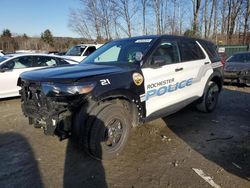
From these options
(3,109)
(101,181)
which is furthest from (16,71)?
(101,181)

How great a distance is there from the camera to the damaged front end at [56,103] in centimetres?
358

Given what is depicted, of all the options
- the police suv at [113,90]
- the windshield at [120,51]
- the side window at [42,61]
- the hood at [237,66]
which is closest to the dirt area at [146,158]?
the police suv at [113,90]

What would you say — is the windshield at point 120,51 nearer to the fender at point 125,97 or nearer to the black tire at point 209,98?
the fender at point 125,97

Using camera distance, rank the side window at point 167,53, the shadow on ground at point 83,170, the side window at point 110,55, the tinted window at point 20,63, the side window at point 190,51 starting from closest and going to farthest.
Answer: the shadow on ground at point 83,170, the side window at point 167,53, the side window at point 110,55, the side window at point 190,51, the tinted window at point 20,63

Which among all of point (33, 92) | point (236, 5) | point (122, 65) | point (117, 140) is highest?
point (236, 5)

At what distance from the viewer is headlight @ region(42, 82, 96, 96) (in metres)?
3.55

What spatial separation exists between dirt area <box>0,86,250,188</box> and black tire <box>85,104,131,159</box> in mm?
170

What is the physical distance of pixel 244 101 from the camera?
26.6 ft

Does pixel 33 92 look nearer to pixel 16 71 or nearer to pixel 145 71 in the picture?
pixel 145 71

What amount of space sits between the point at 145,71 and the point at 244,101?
500cm

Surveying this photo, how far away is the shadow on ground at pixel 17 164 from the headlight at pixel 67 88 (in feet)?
3.73

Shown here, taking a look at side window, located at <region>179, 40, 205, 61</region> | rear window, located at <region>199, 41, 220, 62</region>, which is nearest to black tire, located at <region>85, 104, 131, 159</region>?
side window, located at <region>179, 40, 205, 61</region>

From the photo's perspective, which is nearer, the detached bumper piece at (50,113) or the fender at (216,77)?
the detached bumper piece at (50,113)

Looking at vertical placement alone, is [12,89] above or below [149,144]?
above
